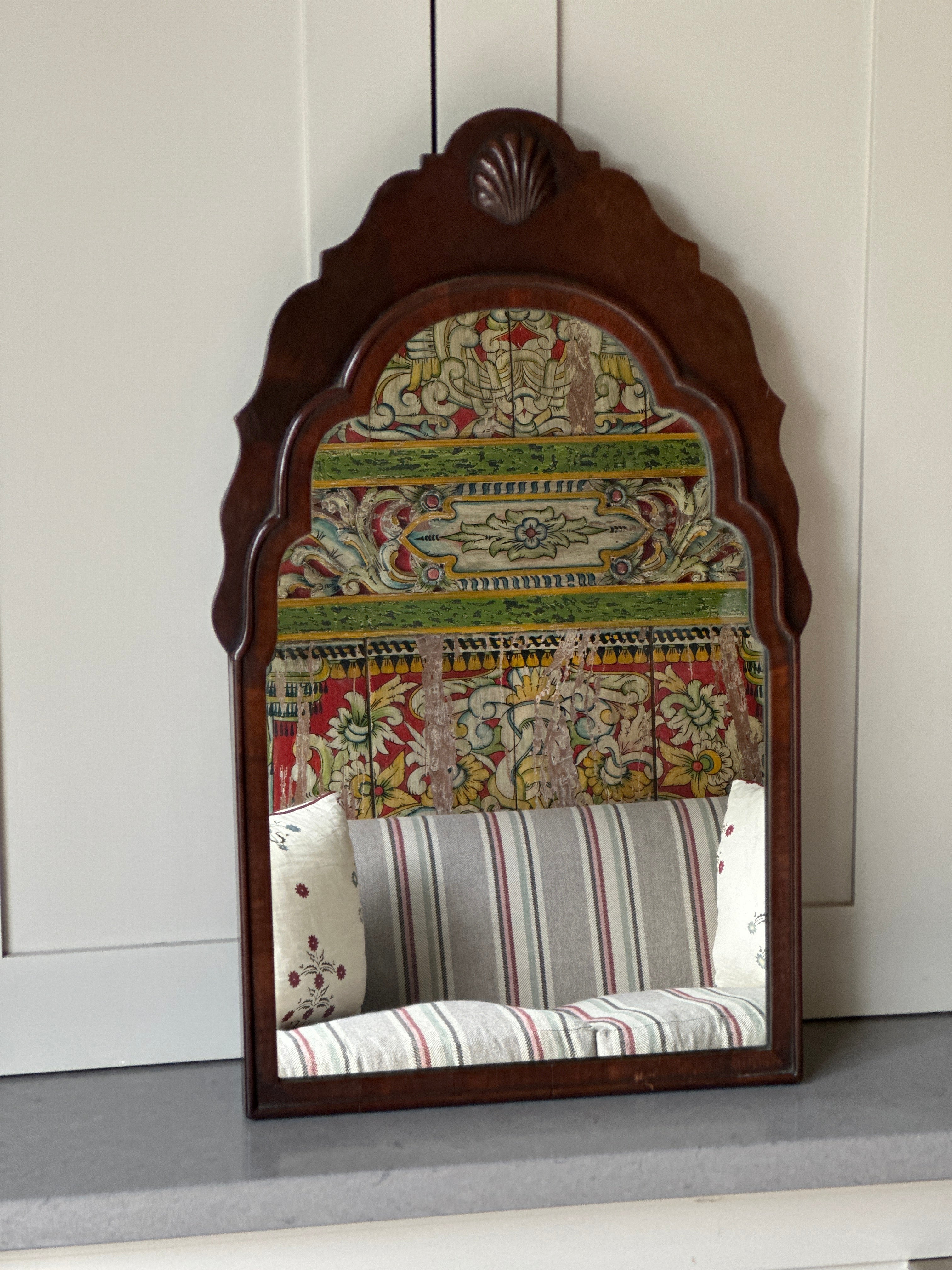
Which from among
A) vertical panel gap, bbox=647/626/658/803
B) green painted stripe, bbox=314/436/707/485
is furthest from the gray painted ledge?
green painted stripe, bbox=314/436/707/485

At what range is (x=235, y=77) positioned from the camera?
1.22 metres

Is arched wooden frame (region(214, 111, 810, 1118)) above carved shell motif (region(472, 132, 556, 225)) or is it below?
below

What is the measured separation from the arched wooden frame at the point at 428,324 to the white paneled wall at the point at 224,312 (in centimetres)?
7

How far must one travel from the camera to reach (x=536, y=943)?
1217mm

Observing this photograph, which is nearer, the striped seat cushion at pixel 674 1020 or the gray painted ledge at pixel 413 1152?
the gray painted ledge at pixel 413 1152

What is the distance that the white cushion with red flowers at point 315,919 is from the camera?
1.19 m

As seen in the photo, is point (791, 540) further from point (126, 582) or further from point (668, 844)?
point (126, 582)

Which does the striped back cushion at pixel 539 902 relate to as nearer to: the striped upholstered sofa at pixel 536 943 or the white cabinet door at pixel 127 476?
the striped upholstered sofa at pixel 536 943

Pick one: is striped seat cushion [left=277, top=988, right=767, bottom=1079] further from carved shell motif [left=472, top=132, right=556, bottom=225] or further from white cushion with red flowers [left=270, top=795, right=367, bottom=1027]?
carved shell motif [left=472, top=132, right=556, bottom=225]

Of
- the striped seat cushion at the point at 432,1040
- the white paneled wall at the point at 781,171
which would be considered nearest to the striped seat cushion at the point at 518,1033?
the striped seat cushion at the point at 432,1040

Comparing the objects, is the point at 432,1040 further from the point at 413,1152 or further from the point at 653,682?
the point at 653,682

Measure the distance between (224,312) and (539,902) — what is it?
68 cm

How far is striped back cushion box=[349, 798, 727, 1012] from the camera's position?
1.21m

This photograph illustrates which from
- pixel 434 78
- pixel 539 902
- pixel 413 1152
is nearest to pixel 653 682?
pixel 539 902
